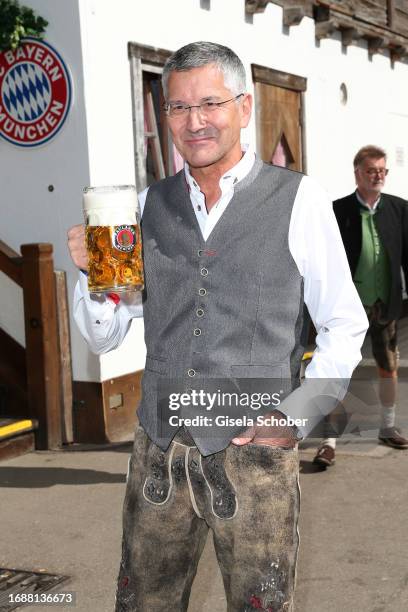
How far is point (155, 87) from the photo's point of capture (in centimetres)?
792

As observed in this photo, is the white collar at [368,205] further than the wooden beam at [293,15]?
No

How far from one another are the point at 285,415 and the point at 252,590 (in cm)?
45

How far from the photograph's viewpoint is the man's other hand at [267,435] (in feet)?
7.86

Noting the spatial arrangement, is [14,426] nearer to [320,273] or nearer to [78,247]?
[78,247]

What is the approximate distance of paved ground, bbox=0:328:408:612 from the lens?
4273 millimetres

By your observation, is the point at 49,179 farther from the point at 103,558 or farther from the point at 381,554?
the point at 381,554

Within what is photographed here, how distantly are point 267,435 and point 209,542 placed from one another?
2.67 m

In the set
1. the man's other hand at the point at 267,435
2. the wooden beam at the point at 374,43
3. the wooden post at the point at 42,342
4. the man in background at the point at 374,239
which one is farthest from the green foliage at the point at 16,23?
the wooden beam at the point at 374,43

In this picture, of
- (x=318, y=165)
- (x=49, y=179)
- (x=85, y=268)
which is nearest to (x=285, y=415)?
(x=85, y=268)

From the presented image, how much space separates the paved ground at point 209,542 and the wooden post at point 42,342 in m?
0.25

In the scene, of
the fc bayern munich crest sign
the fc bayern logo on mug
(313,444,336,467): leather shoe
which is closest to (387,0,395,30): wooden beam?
the fc bayern munich crest sign

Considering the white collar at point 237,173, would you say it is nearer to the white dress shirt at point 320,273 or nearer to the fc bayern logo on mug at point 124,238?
the white dress shirt at point 320,273

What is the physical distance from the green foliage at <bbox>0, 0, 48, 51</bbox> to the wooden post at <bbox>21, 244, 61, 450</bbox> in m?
1.52

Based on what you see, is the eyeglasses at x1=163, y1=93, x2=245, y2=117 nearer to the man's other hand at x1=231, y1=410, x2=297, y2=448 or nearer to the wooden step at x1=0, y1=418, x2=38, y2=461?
the man's other hand at x1=231, y1=410, x2=297, y2=448
